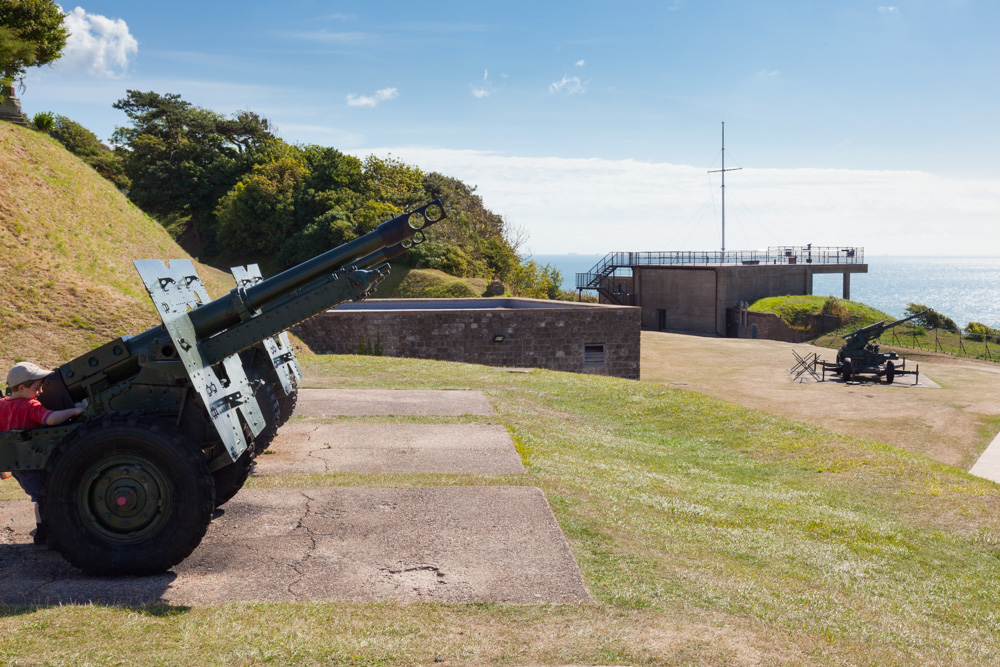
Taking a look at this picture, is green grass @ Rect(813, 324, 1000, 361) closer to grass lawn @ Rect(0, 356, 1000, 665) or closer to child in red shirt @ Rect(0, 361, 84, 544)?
grass lawn @ Rect(0, 356, 1000, 665)

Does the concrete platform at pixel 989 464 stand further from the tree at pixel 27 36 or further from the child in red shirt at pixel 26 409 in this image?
the tree at pixel 27 36

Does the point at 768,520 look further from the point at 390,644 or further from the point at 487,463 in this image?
the point at 390,644

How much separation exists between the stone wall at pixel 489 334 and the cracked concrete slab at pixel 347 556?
14.6 metres

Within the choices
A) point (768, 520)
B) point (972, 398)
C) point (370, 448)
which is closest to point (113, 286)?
point (370, 448)

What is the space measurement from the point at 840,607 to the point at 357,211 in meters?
42.5

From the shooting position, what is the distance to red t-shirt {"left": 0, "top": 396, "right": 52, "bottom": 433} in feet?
18.6

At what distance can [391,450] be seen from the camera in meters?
9.52

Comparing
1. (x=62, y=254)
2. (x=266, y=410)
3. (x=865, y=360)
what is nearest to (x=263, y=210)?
(x=62, y=254)

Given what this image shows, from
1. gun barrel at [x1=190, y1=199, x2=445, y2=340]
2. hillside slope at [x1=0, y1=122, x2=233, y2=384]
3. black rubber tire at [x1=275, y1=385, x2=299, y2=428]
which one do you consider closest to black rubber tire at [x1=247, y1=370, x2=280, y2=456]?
black rubber tire at [x1=275, y1=385, x2=299, y2=428]

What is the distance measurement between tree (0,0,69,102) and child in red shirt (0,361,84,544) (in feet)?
80.1

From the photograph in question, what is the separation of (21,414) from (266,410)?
3001 mm

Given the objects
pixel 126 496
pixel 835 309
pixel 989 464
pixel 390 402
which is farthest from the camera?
pixel 835 309

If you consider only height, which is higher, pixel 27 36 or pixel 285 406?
pixel 27 36

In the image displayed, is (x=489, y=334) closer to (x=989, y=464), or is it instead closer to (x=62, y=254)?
(x=62, y=254)
